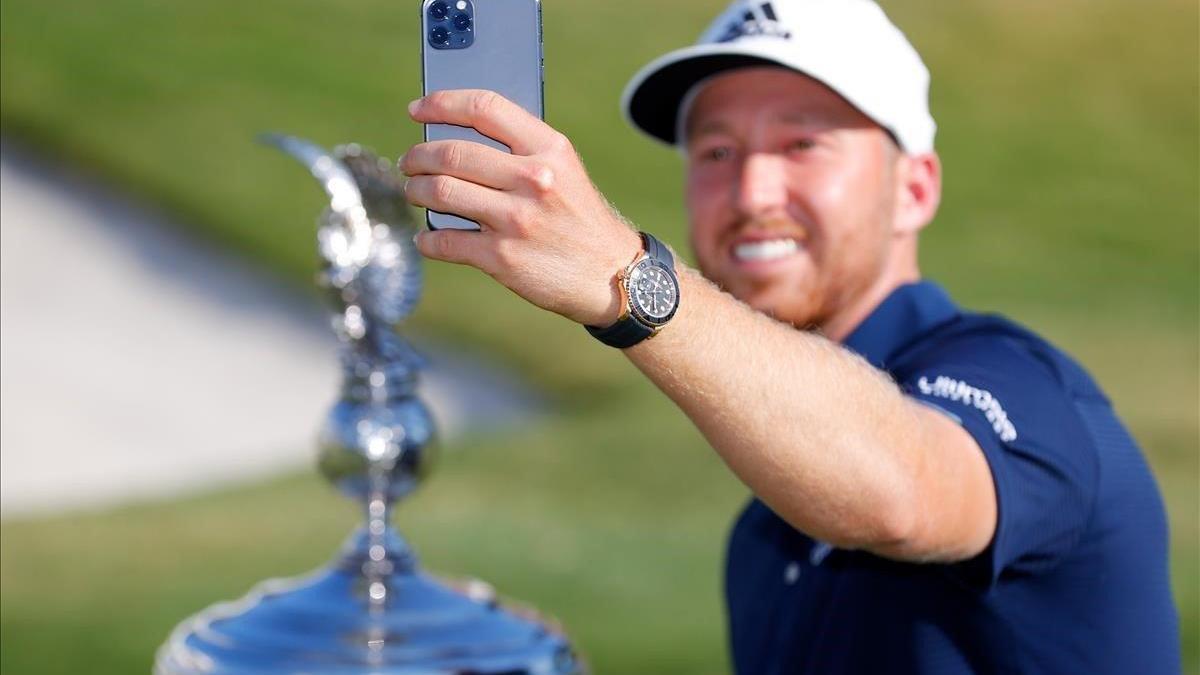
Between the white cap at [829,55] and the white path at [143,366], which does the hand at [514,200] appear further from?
the white path at [143,366]

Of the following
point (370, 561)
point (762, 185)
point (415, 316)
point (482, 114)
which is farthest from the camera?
point (415, 316)

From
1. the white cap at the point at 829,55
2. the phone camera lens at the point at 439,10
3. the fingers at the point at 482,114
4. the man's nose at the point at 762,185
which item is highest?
the white cap at the point at 829,55

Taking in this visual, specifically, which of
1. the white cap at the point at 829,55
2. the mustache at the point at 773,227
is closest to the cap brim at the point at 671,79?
the white cap at the point at 829,55

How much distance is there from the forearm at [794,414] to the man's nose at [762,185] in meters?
0.98

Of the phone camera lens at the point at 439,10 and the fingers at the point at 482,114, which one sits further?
the phone camera lens at the point at 439,10

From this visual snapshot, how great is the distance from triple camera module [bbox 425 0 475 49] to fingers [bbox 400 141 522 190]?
0.65 ft

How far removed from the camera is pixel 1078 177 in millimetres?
17438

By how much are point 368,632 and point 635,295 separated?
0.65 m

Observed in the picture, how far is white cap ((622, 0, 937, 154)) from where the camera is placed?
3.33m

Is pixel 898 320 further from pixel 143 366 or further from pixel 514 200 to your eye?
pixel 143 366

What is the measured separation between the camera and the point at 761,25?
338cm

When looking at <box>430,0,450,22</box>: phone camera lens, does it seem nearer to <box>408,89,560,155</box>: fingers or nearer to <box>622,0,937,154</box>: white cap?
<box>408,89,560,155</box>: fingers

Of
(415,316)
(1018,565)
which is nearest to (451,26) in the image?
(1018,565)

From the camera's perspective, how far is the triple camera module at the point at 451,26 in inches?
83.9
